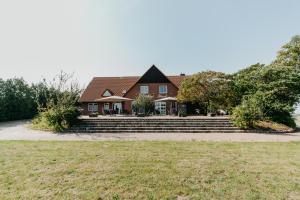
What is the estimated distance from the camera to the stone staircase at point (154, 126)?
52.5ft

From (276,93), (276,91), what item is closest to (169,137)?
(276,91)

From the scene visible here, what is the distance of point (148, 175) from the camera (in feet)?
17.5

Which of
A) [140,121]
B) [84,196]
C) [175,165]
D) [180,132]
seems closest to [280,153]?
[175,165]

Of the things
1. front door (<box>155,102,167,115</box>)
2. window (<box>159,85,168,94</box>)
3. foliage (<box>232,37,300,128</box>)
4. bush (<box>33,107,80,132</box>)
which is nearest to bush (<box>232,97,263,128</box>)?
foliage (<box>232,37,300,128</box>)

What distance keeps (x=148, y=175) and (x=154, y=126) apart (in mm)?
11885

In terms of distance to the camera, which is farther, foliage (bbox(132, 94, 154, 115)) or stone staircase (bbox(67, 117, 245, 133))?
foliage (bbox(132, 94, 154, 115))

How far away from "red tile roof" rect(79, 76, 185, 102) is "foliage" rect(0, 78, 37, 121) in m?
9.19

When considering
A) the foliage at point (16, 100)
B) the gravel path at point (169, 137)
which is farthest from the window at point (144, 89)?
the gravel path at point (169, 137)

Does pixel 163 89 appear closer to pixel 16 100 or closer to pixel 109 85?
pixel 109 85

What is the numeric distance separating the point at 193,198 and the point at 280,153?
562cm

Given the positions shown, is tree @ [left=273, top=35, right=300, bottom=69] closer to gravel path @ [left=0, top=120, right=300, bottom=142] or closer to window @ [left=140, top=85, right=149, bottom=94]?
gravel path @ [left=0, top=120, right=300, bottom=142]

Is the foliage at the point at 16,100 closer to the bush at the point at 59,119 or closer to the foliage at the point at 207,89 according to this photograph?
the bush at the point at 59,119

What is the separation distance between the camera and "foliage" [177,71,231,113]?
2741 cm

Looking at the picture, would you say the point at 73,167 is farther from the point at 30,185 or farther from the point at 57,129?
the point at 57,129
